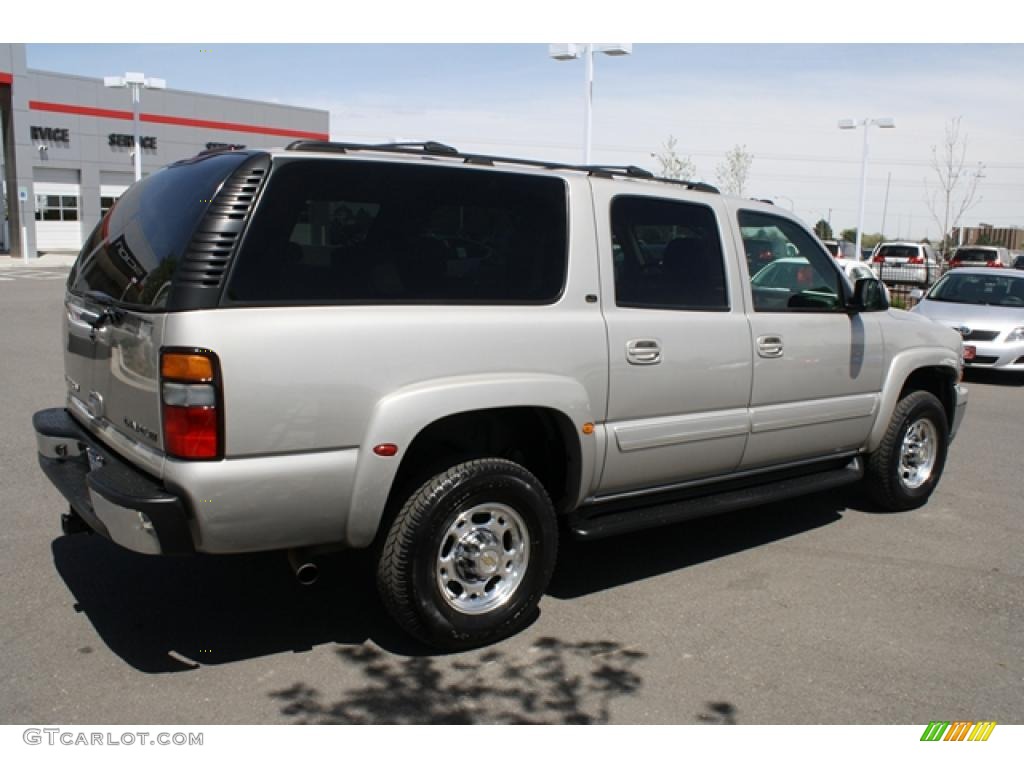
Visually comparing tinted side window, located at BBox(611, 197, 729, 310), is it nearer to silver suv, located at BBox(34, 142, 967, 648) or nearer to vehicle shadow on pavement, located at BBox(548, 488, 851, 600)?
silver suv, located at BBox(34, 142, 967, 648)

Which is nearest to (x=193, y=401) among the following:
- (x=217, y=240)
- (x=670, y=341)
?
(x=217, y=240)

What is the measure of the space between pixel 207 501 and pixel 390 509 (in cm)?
82

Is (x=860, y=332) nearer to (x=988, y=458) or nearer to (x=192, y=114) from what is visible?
(x=988, y=458)

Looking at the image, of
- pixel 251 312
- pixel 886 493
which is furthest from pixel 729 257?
pixel 251 312

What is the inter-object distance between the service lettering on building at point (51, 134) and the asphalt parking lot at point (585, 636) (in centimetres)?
3964

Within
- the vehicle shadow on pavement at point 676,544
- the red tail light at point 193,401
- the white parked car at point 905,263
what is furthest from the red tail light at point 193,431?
the white parked car at point 905,263

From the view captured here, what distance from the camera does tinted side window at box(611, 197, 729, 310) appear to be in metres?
4.71

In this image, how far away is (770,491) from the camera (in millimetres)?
5336

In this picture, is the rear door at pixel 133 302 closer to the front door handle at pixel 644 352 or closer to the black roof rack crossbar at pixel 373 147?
the black roof rack crossbar at pixel 373 147

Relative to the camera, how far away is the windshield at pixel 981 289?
44.8 feet

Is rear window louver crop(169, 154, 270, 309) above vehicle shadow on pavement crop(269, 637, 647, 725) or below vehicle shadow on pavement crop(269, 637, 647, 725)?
above

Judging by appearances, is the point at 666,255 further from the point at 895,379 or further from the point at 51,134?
the point at 51,134

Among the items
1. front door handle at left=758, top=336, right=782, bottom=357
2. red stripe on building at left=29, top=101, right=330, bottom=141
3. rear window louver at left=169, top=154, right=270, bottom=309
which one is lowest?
front door handle at left=758, top=336, right=782, bottom=357

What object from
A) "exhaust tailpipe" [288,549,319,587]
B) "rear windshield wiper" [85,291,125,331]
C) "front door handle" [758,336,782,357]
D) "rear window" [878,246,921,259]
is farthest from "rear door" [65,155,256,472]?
"rear window" [878,246,921,259]
